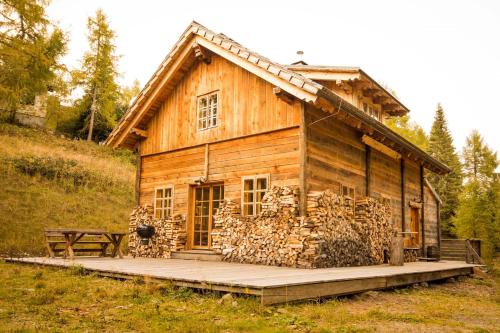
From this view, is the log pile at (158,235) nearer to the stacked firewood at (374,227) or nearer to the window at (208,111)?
the window at (208,111)

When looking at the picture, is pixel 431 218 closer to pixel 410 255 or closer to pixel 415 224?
pixel 415 224

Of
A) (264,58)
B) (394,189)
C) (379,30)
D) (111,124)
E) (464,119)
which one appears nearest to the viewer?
(264,58)

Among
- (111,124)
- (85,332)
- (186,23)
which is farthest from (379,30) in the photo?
(111,124)

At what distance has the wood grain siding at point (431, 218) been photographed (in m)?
17.4

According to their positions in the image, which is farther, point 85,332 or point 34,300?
point 34,300

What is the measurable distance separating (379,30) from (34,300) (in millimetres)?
17029

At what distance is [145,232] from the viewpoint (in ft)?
44.9

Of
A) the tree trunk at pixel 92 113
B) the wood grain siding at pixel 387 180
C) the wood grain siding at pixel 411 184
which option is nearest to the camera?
the wood grain siding at pixel 387 180

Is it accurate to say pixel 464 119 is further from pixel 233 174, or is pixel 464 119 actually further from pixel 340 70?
pixel 233 174

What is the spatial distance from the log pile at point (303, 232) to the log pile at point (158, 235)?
5.42 ft

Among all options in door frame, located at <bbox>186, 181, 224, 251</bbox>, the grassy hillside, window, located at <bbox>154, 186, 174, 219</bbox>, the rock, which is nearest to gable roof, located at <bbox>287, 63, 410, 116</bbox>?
door frame, located at <bbox>186, 181, 224, 251</bbox>

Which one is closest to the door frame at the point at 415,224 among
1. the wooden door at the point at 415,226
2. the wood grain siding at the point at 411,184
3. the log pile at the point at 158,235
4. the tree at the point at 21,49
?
the wooden door at the point at 415,226

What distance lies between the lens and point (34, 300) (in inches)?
222

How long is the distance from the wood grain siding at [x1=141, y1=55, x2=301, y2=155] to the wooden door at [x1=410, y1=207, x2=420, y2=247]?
7.96m
